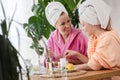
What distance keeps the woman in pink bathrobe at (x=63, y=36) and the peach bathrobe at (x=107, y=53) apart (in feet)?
1.04

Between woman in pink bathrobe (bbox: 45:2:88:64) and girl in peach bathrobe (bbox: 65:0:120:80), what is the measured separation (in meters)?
0.29

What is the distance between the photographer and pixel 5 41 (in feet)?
2.13

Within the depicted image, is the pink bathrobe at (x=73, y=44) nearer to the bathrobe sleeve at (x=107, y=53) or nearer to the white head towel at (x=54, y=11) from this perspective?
the white head towel at (x=54, y=11)

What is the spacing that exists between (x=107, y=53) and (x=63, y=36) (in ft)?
2.07

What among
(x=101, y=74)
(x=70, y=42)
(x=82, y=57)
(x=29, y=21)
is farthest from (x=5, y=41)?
(x=29, y=21)

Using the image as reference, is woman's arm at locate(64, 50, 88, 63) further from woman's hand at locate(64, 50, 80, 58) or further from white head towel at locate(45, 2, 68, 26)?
white head towel at locate(45, 2, 68, 26)

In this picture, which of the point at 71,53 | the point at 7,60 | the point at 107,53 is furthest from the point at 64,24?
the point at 7,60

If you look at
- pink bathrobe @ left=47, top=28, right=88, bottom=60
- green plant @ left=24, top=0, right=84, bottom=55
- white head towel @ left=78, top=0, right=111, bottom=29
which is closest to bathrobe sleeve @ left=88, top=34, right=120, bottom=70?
white head towel @ left=78, top=0, right=111, bottom=29

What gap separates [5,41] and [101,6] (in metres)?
1.29

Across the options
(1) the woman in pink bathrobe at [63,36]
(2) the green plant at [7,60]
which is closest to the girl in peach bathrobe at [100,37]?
(1) the woman in pink bathrobe at [63,36]

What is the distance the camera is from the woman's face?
2214 mm

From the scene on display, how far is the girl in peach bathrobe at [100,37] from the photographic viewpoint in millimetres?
1776

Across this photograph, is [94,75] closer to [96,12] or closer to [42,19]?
[96,12]

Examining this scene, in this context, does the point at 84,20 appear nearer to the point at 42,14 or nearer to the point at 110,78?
the point at 110,78
